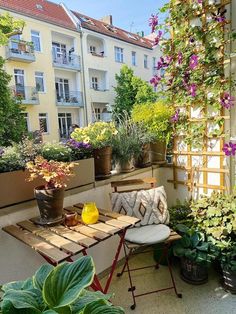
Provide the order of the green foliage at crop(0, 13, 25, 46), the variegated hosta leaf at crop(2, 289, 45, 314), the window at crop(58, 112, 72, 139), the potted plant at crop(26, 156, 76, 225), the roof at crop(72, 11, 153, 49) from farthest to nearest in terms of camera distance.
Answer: the roof at crop(72, 11, 153, 49) < the window at crop(58, 112, 72, 139) < the green foliage at crop(0, 13, 25, 46) < the potted plant at crop(26, 156, 76, 225) < the variegated hosta leaf at crop(2, 289, 45, 314)

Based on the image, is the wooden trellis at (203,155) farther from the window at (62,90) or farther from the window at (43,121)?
the window at (62,90)

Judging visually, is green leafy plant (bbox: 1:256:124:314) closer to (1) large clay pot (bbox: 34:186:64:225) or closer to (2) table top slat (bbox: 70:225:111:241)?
(2) table top slat (bbox: 70:225:111:241)

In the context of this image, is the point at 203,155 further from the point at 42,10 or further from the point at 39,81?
the point at 42,10

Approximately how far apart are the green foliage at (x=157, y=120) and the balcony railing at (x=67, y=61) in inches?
382

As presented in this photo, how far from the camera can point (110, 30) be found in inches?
512

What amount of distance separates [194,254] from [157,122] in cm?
135

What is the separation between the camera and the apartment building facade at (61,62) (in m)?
9.93

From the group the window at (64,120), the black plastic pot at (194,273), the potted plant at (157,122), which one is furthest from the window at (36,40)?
the black plastic pot at (194,273)

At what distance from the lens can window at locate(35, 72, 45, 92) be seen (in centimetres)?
1062

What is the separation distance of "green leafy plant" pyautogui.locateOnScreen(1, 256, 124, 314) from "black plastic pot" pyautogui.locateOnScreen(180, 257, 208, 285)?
54.7 inches

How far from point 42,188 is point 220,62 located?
1.86m

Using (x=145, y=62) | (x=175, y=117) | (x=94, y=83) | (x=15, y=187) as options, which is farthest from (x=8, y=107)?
(x=145, y=62)

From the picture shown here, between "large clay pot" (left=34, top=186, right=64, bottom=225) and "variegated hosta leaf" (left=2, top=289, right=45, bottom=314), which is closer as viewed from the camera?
"variegated hosta leaf" (left=2, top=289, right=45, bottom=314)

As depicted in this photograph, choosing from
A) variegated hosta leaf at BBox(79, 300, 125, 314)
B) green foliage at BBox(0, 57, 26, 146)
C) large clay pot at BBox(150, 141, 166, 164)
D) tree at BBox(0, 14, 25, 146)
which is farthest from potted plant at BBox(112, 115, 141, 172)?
green foliage at BBox(0, 57, 26, 146)
